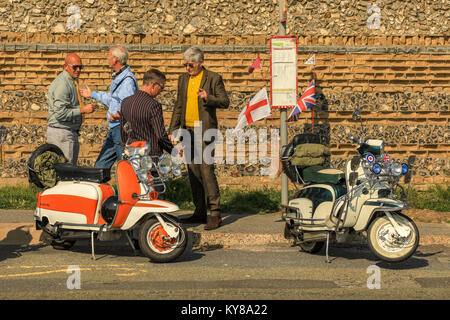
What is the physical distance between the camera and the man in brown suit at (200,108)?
9.49 m

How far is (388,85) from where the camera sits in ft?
42.7

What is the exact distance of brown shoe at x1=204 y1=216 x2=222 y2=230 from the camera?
950cm

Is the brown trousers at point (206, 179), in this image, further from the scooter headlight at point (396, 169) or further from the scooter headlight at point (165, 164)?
the scooter headlight at point (396, 169)

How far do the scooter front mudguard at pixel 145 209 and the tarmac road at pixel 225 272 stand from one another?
434 mm

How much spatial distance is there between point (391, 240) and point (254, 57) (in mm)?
6065

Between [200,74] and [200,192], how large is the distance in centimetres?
157

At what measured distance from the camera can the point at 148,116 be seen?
28.0 ft

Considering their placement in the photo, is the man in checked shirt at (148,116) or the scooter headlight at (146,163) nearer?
the scooter headlight at (146,163)

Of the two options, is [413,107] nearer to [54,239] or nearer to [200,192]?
[200,192]

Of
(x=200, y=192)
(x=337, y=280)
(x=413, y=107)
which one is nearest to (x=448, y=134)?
(x=413, y=107)

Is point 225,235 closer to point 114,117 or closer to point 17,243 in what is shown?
point 114,117

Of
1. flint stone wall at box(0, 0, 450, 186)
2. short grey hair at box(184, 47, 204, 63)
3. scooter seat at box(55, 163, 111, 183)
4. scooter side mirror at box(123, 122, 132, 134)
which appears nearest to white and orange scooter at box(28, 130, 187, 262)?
scooter seat at box(55, 163, 111, 183)

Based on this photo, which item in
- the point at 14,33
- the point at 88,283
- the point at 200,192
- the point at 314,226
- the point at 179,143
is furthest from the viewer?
the point at 14,33

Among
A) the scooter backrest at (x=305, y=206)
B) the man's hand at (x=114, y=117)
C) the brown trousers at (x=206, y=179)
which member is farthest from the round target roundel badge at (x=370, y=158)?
the man's hand at (x=114, y=117)
